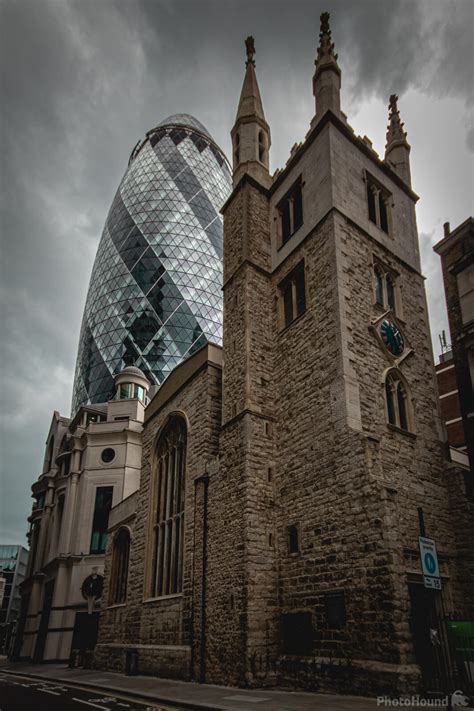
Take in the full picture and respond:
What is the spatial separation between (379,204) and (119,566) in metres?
18.5

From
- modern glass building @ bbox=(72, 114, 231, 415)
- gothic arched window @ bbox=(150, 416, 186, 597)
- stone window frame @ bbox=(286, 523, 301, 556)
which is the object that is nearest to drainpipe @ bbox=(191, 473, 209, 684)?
gothic arched window @ bbox=(150, 416, 186, 597)

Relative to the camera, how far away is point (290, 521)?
45.8ft

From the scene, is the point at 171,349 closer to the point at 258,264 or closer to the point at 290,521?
the point at 258,264

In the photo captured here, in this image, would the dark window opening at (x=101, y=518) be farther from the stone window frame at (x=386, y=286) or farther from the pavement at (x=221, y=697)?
the stone window frame at (x=386, y=286)

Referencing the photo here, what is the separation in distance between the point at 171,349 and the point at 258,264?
3673 cm

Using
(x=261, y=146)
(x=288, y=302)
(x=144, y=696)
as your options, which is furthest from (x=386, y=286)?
(x=144, y=696)

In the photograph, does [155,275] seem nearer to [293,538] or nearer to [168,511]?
[168,511]

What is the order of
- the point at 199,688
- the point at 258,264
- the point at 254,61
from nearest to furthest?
the point at 199,688 → the point at 258,264 → the point at 254,61

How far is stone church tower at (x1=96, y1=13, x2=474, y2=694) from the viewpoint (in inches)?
455

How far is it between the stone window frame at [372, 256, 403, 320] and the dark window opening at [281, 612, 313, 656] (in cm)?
922

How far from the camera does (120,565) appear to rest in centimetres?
2305

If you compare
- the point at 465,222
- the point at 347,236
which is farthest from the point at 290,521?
the point at 465,222

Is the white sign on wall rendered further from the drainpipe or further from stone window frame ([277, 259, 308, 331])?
stone window frame ([277, 259, 308, 331])

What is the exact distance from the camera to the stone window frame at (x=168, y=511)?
1769 centimetres
